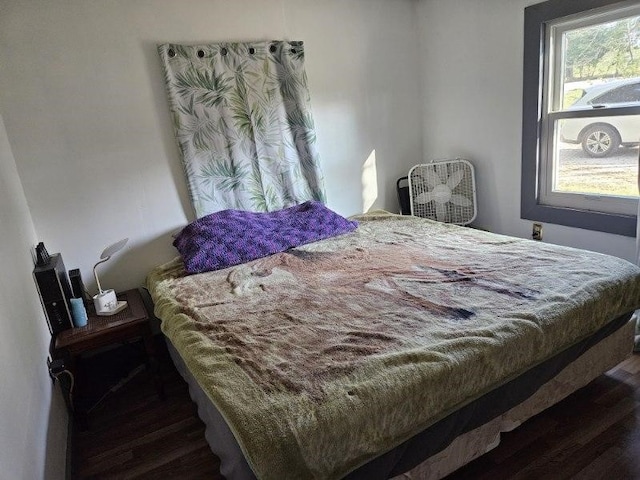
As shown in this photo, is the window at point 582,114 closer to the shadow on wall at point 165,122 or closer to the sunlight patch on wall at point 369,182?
the sunlight patch on wall at point 369,182

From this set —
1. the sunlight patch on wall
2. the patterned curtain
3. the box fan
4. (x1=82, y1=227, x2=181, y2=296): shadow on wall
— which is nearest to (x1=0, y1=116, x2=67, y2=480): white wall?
(x1=82, y1=227, x2=181, y2=296): shadow on wall

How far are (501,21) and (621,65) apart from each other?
838 millimetres

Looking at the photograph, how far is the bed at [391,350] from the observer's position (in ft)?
3.65

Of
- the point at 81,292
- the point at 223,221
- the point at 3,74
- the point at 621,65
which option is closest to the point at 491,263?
the point at 621,65

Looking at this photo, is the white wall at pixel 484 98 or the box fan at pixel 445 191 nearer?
the white wall at pixel 484 98

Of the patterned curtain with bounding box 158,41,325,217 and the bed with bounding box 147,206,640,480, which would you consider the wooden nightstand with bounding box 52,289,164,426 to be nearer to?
the bed with bounding box 147,206,640,480

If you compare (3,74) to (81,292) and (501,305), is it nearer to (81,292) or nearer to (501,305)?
(81,292)

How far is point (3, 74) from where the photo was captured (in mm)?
2125

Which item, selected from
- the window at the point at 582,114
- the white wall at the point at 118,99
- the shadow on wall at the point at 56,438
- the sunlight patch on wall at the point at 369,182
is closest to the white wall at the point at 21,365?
the shadow on wall at the point at 56,438

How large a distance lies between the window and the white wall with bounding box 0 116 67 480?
295 centimetres

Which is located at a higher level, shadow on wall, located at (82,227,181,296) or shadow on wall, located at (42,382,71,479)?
shadow on wall, located at (82,227,181,296)

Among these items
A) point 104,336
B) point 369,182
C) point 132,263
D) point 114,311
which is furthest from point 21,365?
point 369,182

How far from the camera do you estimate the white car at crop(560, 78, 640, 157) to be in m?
2.25

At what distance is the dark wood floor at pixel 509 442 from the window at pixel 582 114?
1006mm
